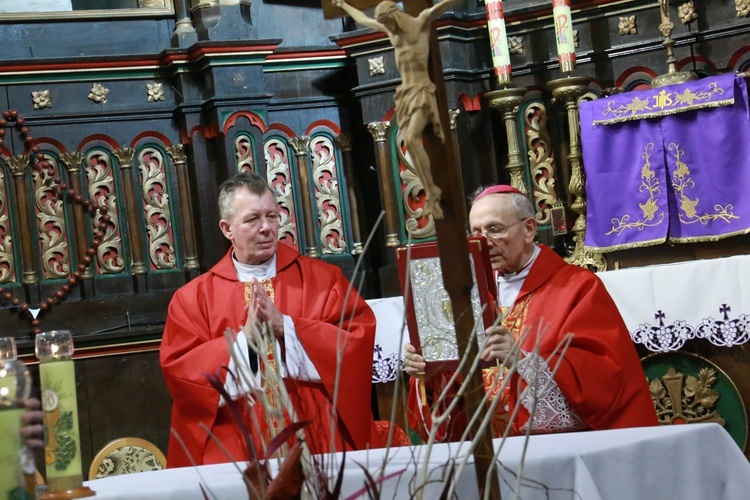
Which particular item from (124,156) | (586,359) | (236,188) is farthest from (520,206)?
(124,156)

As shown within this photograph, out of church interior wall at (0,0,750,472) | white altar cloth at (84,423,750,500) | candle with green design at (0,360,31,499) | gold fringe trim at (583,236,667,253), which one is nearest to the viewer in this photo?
candle with green design at (0,360,31,499)

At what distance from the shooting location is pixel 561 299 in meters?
4.08

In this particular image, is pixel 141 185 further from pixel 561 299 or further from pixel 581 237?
pixel 561 299

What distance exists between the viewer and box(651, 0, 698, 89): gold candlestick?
Answer: 6.25m

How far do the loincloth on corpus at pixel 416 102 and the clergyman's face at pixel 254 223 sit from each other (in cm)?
259

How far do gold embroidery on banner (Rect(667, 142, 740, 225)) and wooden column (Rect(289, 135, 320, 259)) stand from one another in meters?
2.06

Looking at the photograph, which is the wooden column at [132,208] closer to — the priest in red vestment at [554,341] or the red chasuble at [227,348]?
the red chasuble at [227,348]

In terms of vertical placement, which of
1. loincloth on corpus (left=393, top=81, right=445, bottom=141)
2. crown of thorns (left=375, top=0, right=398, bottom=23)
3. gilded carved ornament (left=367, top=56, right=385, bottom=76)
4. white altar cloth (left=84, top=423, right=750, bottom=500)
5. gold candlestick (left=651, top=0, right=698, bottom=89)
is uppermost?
gilded carved ornament (left=367, top=56, right=385, bottom=76)

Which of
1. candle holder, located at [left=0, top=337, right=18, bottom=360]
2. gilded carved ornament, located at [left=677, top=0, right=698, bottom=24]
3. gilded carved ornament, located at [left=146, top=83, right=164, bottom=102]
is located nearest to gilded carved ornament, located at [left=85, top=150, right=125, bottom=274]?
gilded carved ornament, located at [left=146, top=83, right=164, bottom=102]

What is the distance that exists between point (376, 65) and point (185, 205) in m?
1.36

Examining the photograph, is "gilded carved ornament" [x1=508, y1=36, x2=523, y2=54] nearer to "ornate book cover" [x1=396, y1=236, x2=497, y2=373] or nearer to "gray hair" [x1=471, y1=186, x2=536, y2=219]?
"gray hair" [x1=471, y1=186, x2=536, y2=219]

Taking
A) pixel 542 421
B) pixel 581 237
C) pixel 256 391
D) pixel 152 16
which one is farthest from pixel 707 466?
pixel 152 16

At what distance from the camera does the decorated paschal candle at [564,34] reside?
6285mm

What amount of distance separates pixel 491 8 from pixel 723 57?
1.28m
